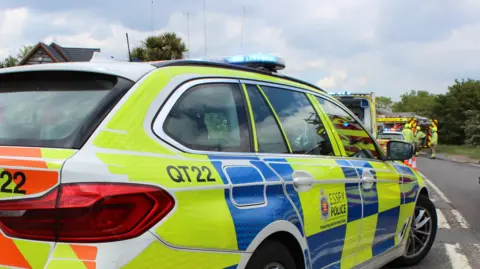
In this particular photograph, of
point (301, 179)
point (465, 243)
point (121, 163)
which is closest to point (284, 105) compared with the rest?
point (301, 179)

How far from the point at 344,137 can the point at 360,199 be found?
0.55 m

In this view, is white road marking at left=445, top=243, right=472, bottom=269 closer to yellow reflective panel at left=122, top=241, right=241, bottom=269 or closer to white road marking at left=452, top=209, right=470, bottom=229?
white road marking at left=452, top=209, right=470, bottom=229

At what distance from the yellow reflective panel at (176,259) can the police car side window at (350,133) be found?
1864 millimetres

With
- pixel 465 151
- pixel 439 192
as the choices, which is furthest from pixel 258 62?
pixel 465 151

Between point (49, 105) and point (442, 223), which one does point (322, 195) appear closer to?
point (49, 105)

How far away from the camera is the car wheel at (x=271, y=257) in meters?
2.48

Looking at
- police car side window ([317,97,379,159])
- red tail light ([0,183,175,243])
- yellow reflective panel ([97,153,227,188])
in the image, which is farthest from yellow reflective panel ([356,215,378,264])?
red tail light ([0,183,175,243])

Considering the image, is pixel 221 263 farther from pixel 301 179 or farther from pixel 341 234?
pixel 341 234

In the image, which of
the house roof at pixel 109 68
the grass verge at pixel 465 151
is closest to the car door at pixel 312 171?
the house roof at pixel 109 68

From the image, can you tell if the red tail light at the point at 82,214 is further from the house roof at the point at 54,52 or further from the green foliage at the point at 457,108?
the green foliage at the point at 457,108

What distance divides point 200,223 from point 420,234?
3.72 metres

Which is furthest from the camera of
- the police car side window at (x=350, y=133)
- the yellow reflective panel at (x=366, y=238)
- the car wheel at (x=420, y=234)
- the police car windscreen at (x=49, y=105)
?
the car wheel at (x=420, y=234)

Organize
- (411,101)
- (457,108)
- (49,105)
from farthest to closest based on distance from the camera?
(411,101) → (457,108) → (49,105)

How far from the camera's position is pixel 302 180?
115 inches
